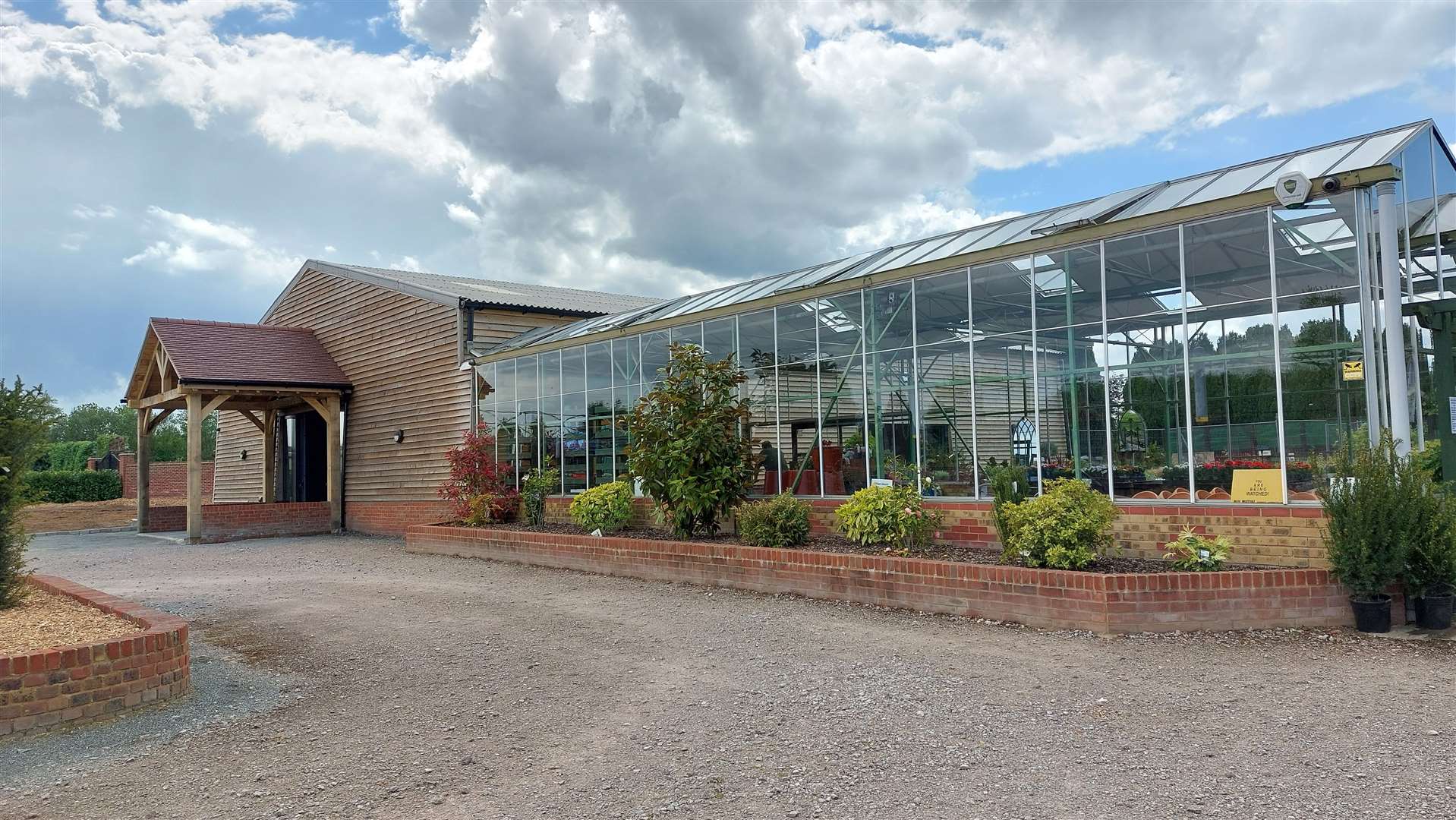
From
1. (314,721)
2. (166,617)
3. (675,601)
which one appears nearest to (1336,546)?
(675,601)

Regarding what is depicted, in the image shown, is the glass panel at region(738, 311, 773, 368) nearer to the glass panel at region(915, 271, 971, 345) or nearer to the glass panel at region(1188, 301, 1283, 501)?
the glass panel at region(915, 271, 971, 345)

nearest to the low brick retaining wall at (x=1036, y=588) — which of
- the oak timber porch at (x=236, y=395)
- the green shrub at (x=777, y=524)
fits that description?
the green shrub at (x=777, y=524)

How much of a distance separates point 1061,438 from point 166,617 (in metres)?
7.90

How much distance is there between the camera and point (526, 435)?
56.3ft

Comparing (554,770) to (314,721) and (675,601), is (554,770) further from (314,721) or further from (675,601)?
(675,601)

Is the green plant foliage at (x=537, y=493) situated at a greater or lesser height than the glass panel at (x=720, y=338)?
lesser

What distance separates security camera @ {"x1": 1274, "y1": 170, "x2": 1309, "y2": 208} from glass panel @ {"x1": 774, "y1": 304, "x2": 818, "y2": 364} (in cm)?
552

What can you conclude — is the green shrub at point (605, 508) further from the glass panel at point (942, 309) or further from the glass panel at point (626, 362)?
the glass panel at point (942, 309)

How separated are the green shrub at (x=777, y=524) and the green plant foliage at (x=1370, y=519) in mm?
5046

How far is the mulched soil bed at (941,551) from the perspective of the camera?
26.7 ft

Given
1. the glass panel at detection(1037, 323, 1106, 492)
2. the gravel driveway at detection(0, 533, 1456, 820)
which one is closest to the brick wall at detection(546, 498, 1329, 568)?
the glass panel at detection(1037, 323, 1106, 492)

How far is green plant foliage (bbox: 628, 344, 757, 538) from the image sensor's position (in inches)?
453

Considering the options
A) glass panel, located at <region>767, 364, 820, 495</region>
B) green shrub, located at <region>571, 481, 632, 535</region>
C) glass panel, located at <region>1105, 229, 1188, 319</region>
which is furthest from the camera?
green shrub, located at <region>571, 481, 632, 535</region>

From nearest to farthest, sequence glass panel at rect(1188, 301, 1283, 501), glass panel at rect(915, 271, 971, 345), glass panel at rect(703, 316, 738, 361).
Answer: glass panel at rect(1188, 301, 1283, 501)
glass panel at rect(915, 271, 971, 345)
glass panel at rect(703, 316, 738, 361)
